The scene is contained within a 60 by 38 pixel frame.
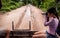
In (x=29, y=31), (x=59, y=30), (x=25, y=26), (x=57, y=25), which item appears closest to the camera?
(x=59, y=30)

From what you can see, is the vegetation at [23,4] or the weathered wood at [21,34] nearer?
the weathered wood at [21,34]

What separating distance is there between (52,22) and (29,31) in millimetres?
697

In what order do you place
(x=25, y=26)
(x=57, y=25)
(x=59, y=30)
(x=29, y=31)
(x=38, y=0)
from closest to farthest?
(x=59, y=30) < (x=57, y=25) < (x=29, y=31) < (x=25, y=26) < (x=38, y=0)

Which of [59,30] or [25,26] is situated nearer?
[59,30]

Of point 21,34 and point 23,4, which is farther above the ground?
point 23,4

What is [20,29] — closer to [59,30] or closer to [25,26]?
[25,26]

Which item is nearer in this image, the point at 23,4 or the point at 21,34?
the point at 21,34

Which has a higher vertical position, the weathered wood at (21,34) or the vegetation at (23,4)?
the vegetation at (23,4)

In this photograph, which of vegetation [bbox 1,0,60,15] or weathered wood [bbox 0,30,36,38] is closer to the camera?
weathered wood [bbox 0,30,36,38]

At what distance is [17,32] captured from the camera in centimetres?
641

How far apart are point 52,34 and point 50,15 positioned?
0.46m

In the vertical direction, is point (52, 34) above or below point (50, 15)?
below

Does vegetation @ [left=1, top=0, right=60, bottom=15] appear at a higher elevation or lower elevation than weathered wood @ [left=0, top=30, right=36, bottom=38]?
higher

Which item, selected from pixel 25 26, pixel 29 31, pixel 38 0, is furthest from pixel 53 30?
pixel 38 0
